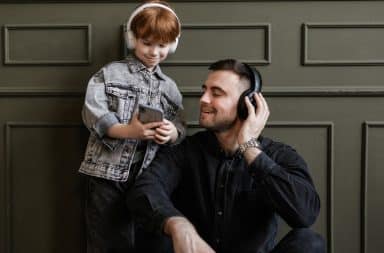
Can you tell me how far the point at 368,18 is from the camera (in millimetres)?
2062

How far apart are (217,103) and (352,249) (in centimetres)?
81

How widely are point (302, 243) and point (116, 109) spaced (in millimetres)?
703

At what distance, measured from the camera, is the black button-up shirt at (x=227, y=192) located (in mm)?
1613

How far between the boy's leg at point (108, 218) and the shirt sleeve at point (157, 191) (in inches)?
5.3

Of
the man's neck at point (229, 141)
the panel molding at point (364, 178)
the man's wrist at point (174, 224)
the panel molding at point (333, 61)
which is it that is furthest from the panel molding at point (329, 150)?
the man's wrist at point (174, 224)

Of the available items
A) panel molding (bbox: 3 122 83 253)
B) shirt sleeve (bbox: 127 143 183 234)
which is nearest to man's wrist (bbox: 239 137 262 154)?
shirt sleeve (bbox: 127 143 183 234)

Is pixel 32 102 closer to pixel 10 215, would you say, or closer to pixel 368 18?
pixel 10 215

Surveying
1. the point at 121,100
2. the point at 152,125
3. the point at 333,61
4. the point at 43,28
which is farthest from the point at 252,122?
the point at 43,28

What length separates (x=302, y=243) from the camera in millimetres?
1623

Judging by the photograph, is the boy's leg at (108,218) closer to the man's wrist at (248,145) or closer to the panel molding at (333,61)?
the man's wrist at (248,145)

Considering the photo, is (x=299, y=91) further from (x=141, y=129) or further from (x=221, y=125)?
(x=141, y=129)

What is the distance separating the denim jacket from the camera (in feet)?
6.01

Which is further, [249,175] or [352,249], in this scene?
[352,249]

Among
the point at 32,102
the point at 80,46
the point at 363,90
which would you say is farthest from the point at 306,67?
the point at 32,102
